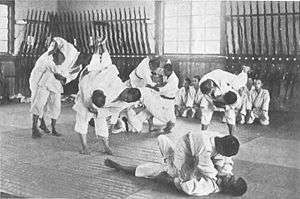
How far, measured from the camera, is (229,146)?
3914mm

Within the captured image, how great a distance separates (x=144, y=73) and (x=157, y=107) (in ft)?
2.10

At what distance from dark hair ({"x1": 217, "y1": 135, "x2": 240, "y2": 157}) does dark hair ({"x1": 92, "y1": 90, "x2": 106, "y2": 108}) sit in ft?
6.31

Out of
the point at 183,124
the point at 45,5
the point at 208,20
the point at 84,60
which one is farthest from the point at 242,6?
the point at 45,5

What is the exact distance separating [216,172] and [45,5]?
11.2m

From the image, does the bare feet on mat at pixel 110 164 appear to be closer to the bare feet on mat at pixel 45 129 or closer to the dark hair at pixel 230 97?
the dark hair at pixel 230 97

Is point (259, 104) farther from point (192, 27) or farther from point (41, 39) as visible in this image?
point (41, 39)

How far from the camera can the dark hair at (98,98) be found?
538cm

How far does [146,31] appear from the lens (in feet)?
40.3

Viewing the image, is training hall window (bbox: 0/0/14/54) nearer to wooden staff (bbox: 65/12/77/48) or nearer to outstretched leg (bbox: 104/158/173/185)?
wooden staff (bbox: 65/12/77/48)

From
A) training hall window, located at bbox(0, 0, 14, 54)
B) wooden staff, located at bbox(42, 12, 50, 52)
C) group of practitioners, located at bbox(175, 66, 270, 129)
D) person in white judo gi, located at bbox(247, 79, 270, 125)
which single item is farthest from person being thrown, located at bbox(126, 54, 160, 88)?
wooden staff, located at bbox(42, 12, 50, 52)

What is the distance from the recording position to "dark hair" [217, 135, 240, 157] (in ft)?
12.8

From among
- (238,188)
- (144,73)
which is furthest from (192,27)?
(238,188)

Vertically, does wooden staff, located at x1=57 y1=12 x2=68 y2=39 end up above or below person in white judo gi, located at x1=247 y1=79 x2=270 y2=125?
above

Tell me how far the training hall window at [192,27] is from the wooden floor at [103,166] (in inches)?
148
